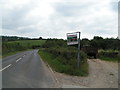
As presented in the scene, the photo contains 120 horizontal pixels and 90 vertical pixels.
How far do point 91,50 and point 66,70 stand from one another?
17.8 metres

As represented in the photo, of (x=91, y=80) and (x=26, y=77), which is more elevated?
(x=26, y=77)

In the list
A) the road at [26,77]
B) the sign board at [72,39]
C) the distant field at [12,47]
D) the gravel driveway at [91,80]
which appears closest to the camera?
the road at [26,77]

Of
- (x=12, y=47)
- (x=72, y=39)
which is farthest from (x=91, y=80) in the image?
(x=12, y=47)

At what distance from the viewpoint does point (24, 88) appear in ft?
23.9

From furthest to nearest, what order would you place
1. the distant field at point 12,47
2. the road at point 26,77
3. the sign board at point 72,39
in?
the distant field at point 12,47 < the sign board at point 72,39 < the road at point 26,77

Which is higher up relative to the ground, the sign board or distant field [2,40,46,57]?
the sign board

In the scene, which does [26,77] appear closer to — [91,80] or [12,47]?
[91,80]

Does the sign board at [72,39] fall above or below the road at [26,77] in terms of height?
above

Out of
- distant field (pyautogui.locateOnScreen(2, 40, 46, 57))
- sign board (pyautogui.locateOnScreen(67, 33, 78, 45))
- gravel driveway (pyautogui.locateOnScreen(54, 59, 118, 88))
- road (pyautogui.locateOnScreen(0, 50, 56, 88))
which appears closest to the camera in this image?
road (pyautogui.locateOnScreen(0, 50, 56, 88))

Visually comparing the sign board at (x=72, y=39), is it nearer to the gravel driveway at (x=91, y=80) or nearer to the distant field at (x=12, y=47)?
the gravel driveway at (x=91, y=80)

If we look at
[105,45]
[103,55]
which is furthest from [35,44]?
[103,55]

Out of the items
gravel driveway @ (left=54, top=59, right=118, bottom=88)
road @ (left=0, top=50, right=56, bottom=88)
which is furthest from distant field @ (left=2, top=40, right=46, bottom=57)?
gravel driveway @ (left=54, top=59, right=118, bottom=88)

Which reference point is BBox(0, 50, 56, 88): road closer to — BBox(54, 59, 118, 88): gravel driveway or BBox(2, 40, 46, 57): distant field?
BBox(54, 59, 118, 88): gravel driveway

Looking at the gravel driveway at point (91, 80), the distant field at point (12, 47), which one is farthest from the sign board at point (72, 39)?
the distant field at point (12, 47)
